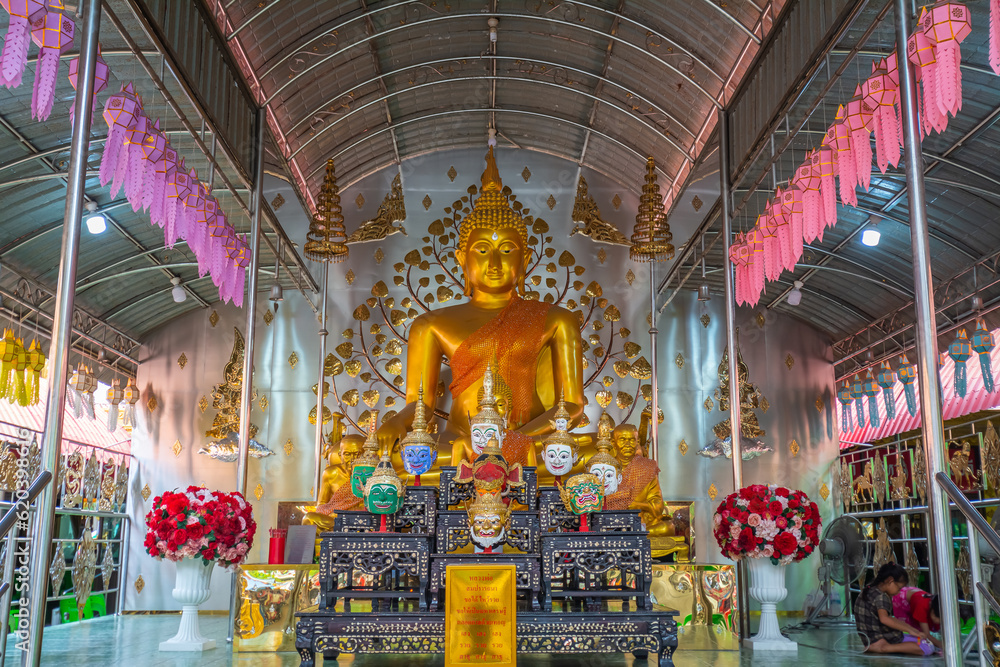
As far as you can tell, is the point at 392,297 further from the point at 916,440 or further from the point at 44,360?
the point at 916,440

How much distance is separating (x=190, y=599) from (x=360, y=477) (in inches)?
67.9

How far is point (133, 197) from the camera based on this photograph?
5.52m

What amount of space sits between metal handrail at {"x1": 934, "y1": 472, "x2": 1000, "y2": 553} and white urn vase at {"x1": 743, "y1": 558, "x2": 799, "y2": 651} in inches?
103

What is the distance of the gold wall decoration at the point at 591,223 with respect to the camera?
34.7 feet

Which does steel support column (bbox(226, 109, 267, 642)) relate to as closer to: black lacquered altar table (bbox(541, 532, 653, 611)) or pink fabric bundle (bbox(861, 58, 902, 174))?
black lacquered altar table (bbox(541, 532, 653, 611))

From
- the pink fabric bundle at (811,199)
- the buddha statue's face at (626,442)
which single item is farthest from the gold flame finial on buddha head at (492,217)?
the pink fabric bundle at (811,199)

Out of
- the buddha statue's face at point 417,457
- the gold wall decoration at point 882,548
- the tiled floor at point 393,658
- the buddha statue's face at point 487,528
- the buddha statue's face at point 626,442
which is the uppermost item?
the buddha statue's face at point 626,442

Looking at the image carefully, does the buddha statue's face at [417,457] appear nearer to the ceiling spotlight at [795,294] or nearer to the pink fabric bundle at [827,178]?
the pink fabric bundle at [827,178]

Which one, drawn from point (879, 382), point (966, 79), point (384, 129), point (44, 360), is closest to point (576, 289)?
point (384, 129)

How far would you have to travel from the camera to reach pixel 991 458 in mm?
9391

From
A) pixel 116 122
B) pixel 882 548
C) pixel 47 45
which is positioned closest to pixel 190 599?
pixel 116 122

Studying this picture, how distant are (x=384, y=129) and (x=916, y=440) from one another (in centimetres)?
719

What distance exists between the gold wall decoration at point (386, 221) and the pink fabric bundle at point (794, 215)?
18.1 ft

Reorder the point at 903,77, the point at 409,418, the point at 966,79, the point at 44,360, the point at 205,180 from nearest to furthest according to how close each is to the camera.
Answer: the point at 903,77 < the point at 966,79 < the point at 409,418 < the point at 205,180 < the point at 44,360
